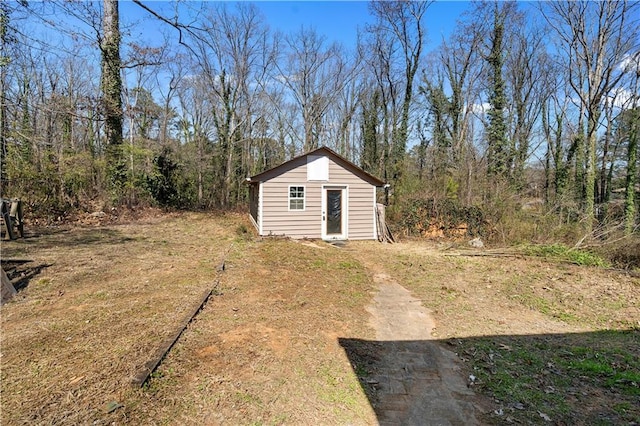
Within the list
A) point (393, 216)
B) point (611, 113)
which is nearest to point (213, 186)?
point (393, 216)

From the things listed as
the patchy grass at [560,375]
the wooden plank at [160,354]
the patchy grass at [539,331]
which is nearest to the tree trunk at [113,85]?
the patchy grass at [539,331]

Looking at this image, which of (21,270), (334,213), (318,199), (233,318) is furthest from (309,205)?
(21,270)

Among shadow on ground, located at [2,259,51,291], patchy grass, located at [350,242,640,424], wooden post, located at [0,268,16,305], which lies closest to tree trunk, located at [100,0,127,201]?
shadow on ground, located at [2,259,51,291]

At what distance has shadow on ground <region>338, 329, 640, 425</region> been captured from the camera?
9.12ft

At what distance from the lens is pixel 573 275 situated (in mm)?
7207

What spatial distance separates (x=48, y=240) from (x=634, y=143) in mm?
25287

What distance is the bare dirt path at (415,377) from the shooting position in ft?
9.04

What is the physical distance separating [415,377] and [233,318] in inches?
93.2

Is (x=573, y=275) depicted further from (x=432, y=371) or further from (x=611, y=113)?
(x=611, y=113)

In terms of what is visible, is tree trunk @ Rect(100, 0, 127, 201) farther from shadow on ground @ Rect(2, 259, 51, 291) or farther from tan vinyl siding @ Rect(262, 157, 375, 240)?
shadow on ground @ Rect(2, 259, 51, 291)

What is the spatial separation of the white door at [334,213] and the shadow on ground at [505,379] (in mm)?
7674

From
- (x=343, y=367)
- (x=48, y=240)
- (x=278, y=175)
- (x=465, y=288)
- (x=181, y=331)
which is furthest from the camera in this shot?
(x=278, y=175)

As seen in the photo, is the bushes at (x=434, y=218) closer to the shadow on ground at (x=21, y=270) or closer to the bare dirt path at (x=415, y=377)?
the bare dirt path at (x=415, y=377)

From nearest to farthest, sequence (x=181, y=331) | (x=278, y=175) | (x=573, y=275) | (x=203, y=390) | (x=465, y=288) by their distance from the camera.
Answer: (x=203, y=390) → (x=181, y=331) → (x=465, y=288) → (x=573, y=275) → (x=278, y=175)
